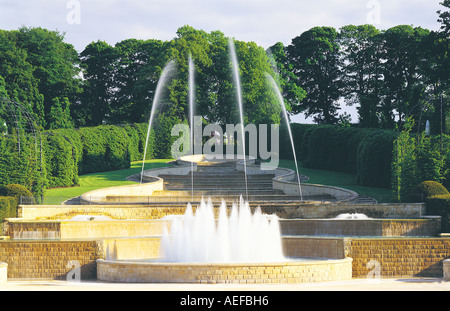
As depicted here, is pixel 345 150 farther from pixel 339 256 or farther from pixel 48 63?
pixel 48 63

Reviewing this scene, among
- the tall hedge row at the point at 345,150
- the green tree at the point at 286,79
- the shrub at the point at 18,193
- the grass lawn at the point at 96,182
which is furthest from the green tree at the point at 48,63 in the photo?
the shrub at the point at 18,193

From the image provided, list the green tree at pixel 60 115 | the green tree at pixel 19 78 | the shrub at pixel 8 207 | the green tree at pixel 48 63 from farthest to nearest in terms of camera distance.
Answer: the green tree at pixel 48 63 < the green tree at pixel 60 115 < the green tree at pixel 19 78 < the shrub at pixel 8 207

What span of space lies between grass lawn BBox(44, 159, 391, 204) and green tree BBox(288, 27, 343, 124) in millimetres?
17368

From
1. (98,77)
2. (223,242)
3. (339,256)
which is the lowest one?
(339,256)

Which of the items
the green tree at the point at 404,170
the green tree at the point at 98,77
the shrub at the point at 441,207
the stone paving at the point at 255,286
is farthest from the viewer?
the green tree at the point at 98,77

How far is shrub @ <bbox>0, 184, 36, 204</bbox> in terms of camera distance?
1341 inches

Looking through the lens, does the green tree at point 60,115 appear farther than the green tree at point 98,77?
No

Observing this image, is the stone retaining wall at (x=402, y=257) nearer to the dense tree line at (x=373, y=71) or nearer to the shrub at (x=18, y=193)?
the shrub at (x=18, y=193)

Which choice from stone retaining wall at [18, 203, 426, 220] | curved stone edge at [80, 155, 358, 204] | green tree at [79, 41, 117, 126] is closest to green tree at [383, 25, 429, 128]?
curved stone edge at [80, 155, 358, 204]

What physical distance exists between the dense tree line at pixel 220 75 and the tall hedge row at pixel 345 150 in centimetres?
401

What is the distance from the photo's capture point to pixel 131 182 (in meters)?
46.2

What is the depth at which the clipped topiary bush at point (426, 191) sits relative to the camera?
33.9 meters

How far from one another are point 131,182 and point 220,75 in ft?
77.9

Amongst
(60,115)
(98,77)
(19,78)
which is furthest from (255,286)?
(98,77)
